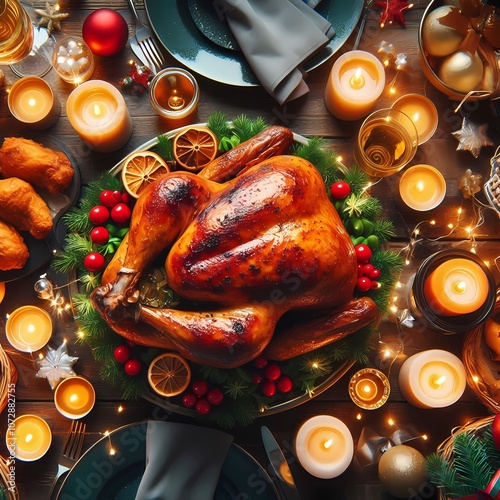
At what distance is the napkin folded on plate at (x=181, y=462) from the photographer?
146 centimetres

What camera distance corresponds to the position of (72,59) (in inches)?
64.5

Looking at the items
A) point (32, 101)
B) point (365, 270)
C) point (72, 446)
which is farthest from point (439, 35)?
point (72, 446)

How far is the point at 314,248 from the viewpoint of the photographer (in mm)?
1296

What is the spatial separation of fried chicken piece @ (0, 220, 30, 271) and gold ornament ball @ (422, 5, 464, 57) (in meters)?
1.24

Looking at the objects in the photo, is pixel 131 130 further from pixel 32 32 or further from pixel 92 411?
pixel 92 411

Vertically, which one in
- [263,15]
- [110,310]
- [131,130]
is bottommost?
[110,310]

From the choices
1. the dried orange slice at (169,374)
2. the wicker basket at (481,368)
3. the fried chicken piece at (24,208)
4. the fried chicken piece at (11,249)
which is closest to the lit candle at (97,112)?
the fried chicken piece at (24,208)

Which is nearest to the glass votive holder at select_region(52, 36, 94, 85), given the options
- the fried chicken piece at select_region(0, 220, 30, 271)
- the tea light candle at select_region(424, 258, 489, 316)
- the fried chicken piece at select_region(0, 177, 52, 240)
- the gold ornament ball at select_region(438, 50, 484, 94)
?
the fried chicken piece at select_region(0, 177, 52, 240)

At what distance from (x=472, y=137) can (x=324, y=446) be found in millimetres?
969

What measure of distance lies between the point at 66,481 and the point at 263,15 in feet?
4.36

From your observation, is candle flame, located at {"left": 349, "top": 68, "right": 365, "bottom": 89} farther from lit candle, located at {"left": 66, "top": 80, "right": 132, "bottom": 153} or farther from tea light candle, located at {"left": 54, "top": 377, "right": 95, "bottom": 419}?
tea light candle, located at {"left": 54, "top": 377, "right": 95, "bottom": 419}

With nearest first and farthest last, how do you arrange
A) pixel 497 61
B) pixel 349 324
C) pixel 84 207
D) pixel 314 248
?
pixel 314 248 < pixel 349 324 < pixel 84 207 < pixel 497 61

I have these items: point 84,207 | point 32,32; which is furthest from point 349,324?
point 32,32

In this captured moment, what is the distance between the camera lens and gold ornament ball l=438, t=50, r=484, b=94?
1636 millimetres
